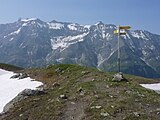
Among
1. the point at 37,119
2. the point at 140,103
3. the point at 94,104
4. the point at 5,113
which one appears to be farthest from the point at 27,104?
the point at 140,103

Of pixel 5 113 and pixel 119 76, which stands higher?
pixel 119 76

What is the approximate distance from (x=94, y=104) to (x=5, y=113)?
351 inches

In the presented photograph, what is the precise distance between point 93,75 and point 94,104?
1450cm

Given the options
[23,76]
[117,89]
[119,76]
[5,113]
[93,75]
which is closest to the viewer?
[5,113]

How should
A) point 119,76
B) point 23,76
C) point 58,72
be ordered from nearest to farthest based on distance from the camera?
point 119,76 → point 58,72 → point 23,76

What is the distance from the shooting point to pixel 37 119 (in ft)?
88.5

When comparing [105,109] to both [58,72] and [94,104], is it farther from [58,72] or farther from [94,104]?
[58,72]

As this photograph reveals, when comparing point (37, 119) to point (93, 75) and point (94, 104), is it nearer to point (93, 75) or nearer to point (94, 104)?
point (94, 104)

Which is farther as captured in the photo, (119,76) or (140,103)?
(119,76)

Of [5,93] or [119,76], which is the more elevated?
[119,76]

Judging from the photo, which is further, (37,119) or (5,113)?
(5,113)

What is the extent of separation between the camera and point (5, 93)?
44.1 m

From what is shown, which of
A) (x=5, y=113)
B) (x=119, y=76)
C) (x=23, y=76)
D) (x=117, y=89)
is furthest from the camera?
(x=23, y=76)

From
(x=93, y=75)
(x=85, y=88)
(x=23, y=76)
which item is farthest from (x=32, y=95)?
(x=23, y=76)
